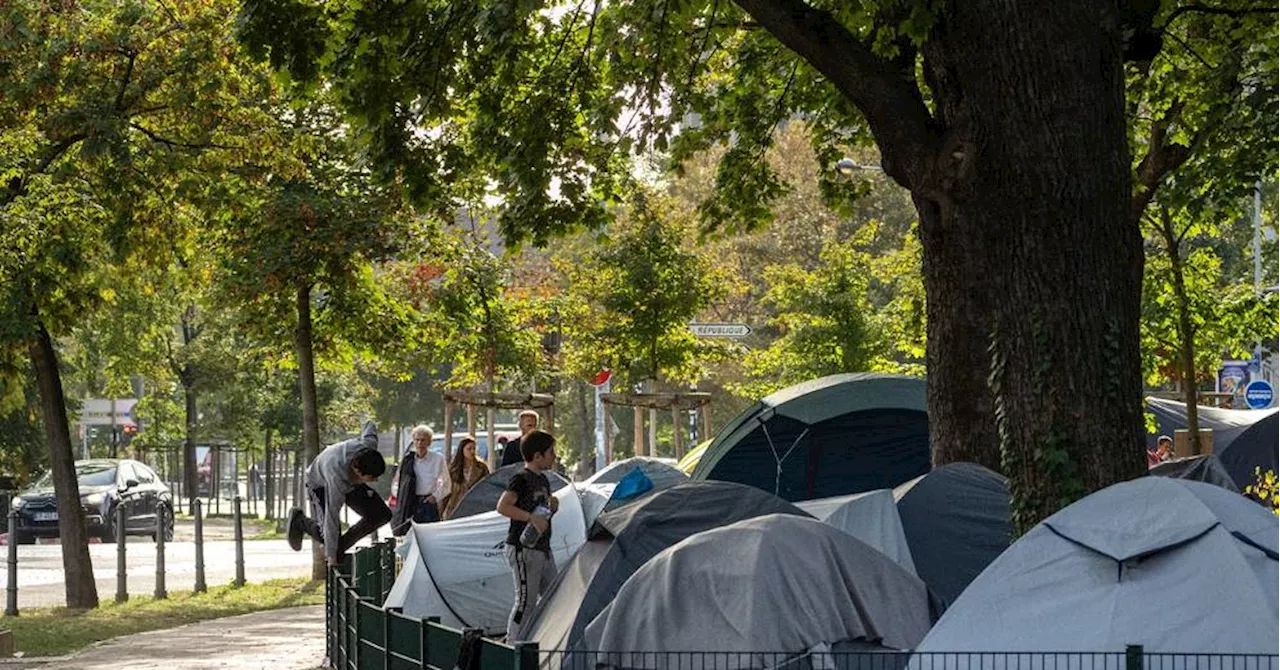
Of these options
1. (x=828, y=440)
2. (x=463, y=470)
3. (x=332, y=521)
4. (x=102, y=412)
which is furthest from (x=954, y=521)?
(x=102, y=412)

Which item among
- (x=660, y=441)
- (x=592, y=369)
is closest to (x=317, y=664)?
(x=592, y=369)

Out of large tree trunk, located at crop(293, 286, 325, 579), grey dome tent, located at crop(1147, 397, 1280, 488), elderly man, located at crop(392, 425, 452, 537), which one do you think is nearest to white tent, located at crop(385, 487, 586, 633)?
elderly man, located at crop(392, 425, 452, 537)

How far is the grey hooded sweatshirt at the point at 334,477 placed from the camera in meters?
18.4

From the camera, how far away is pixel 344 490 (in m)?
18.7

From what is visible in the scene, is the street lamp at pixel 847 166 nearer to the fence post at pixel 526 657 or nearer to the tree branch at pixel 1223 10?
the tree branch at pixel 1223 10

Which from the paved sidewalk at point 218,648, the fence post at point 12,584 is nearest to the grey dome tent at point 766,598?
the paved sidewalk at point 218,648

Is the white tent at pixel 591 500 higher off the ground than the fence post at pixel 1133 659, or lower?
higher

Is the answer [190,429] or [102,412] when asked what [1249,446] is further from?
[102,412]

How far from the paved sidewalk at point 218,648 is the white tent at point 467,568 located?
1024 millimetres

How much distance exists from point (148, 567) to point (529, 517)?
709 inches

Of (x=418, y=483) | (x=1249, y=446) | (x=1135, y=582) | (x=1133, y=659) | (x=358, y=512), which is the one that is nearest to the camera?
(x=1133, y=659)

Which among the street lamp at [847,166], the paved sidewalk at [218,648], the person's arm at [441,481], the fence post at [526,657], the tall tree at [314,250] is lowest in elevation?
the paved sidewalk at [218,648]

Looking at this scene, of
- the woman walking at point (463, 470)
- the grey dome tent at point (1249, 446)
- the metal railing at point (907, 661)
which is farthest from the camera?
the grey dome tent at point (1249, 446)

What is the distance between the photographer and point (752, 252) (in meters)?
64.1
